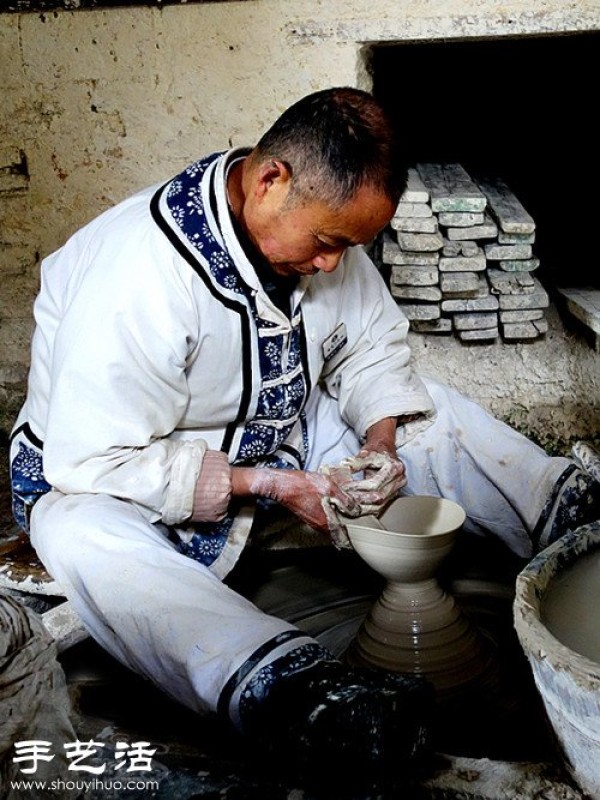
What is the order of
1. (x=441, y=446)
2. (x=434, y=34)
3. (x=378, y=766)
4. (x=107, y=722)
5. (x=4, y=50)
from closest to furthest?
(x=378, y=766), (x=107, y=722), (x=441, y=446), (x=434, y=34), (x=4, y=50)

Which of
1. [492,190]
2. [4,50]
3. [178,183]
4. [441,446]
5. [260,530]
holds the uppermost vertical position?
[4,50]

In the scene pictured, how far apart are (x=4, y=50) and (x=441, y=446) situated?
84.8 inches

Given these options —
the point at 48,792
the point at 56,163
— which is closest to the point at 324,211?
the point at 48,792

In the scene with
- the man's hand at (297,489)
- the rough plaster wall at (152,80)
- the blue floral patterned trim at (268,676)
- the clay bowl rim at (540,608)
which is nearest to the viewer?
the clay bowl rim at (540,608)

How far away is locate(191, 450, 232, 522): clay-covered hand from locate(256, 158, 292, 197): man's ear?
72 centimetres

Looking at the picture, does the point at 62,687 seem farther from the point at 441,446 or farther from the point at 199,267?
the point at 441,446

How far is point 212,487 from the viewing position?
2.74 m

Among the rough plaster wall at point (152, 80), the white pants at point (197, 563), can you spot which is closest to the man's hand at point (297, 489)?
the white pants at point (197, 563)

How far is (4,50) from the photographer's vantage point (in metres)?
3.70

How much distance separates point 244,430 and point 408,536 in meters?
0.63

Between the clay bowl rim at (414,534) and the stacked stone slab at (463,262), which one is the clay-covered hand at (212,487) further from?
the stacked stone slab at (463,262)

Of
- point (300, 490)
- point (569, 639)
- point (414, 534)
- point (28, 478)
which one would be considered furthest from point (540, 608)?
point (28, 478)

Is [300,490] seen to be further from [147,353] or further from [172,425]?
[147,353]

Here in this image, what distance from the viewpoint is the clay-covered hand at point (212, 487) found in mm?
2732
